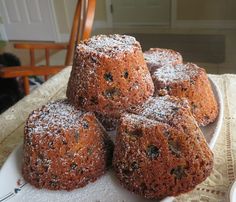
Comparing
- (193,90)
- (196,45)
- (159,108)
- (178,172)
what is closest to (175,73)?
(193,90)

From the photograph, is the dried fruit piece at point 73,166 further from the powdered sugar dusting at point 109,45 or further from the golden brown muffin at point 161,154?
the powdered sugar dusting at point 109,45

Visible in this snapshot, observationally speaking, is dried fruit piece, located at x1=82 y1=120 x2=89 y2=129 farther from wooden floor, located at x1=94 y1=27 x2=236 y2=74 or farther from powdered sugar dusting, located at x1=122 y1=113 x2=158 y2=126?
wooden floor, located at x1=94 y1=27 x2=236 y2=74

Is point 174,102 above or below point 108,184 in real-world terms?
above

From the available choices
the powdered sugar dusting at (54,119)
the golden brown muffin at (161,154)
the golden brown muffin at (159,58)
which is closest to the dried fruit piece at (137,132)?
the golden brown muffin at (161,154)

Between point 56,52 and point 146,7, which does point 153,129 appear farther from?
point 146,7

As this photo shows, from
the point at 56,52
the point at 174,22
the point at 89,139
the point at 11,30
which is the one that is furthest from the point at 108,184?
the point at 11,30

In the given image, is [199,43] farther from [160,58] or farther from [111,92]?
[111,92]
